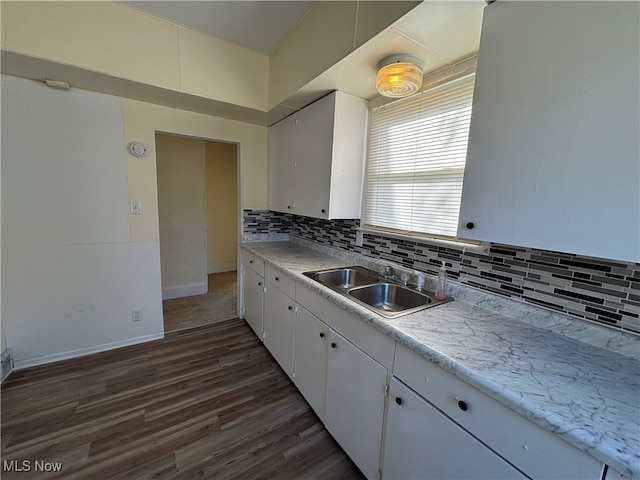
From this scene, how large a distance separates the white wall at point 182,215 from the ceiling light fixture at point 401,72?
9.84 ft

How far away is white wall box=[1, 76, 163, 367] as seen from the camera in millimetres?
1878

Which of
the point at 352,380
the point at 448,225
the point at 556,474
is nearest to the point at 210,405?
the point at 352,380

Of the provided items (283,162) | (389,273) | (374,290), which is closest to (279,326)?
(374,290)

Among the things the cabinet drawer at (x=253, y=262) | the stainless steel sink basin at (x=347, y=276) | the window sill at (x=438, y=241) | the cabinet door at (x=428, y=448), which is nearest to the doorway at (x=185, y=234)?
the cabinet drawer at (x=253, y=262)

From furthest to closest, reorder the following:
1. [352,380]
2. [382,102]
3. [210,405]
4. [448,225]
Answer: [382,102], [210,405], [448,225], [352,380]

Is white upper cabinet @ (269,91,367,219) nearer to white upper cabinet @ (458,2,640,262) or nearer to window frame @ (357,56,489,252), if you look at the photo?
window frame @ (357,56,489,252)

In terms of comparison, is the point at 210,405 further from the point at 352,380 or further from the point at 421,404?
the point at 421,404

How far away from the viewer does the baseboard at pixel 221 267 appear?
15.5 ft

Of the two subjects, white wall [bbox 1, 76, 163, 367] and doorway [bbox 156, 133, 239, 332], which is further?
doorway [bbox 156, 133, 239, 332]

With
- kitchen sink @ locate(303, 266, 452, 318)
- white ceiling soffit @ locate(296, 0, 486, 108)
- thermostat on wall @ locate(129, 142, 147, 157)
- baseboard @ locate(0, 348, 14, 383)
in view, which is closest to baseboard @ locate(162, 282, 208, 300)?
baseboard @ locate(0, 348, 14, 383)

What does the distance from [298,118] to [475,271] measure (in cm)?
187

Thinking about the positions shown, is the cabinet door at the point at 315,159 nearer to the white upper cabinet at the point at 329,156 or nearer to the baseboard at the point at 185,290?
the white upper cabinet at the point at 329,156

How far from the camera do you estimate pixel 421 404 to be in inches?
38.4

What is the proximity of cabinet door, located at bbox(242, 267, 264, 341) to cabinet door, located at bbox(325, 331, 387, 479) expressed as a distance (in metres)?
1.13
